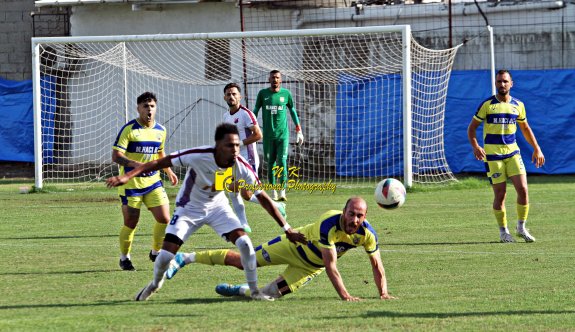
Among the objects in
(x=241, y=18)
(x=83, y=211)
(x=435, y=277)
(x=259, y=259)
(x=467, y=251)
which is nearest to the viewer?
(x=259, y=259)

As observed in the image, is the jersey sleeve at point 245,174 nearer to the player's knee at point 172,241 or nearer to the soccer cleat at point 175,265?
the player's knee at point 172,241

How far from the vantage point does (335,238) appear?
30.4ft

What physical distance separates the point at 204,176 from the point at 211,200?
315 millimetres

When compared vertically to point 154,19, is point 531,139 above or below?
below

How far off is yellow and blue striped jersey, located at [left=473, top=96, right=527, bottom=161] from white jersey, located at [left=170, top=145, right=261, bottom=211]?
19.0 feet

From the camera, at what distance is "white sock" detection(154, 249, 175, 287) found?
9.20 metres

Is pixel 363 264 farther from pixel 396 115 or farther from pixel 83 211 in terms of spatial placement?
pixel 396 115

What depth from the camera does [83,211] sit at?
1891 cm

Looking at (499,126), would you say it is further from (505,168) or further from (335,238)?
(335,238)

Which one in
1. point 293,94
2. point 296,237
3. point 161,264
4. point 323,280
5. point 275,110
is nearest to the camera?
point 296,237

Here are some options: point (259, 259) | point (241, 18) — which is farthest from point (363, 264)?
point (241, 18)

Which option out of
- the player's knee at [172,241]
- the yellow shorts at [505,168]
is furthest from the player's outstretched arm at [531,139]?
the player's knee at [172,241]

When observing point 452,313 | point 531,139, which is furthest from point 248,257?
point 531,139

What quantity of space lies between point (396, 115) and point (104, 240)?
1273 cm
